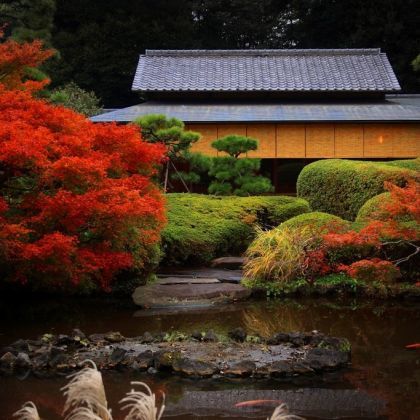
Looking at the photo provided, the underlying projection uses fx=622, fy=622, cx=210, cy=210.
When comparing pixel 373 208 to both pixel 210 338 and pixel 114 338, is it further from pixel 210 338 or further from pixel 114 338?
pixel 114 338

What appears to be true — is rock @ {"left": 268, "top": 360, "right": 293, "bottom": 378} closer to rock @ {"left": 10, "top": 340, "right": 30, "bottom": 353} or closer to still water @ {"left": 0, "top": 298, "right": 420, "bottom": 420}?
still water @ {"left": 0, "top": 298, "right": 420, "bottom": 420}

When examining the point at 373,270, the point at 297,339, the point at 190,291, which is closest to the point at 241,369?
the point at 297,339

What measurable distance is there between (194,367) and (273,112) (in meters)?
14.1

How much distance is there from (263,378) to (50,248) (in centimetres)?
318

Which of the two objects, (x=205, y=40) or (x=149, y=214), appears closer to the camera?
(x=149, y=214)

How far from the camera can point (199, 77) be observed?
2192cm

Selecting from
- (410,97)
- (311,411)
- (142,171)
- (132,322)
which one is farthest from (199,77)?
(311,411)

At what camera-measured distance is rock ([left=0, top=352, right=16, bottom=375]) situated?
6246 mm

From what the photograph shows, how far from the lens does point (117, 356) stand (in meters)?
6.38

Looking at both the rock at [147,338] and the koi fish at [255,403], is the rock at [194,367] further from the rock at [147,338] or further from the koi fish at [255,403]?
the rock at [147,338]

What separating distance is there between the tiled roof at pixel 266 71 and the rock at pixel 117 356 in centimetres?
1543

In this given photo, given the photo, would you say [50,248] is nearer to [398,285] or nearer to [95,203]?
[95,203]

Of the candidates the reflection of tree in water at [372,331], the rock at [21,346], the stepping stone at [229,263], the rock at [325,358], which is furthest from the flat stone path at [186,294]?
the rock at [325,358]

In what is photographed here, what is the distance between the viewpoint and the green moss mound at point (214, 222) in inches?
469
